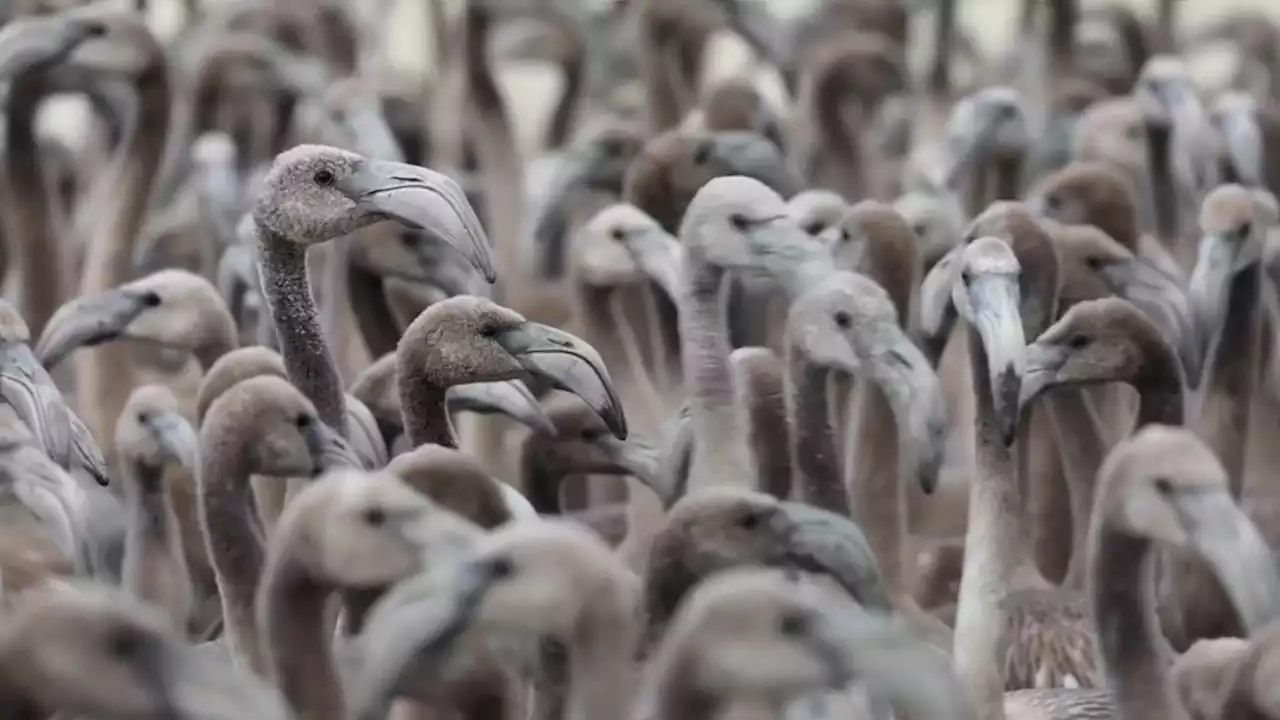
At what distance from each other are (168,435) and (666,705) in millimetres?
A: 1672

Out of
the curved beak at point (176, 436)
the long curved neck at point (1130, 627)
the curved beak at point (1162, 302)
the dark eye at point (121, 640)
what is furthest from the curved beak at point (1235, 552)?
the curved beak at point (176, 436)

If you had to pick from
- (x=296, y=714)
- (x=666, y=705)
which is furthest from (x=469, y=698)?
(x=666, y=705)

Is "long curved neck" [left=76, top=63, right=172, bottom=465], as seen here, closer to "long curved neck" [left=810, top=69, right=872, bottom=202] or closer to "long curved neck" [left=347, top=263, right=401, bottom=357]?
"long curved neck" [left=347, top=263, right=401, bottom=357]

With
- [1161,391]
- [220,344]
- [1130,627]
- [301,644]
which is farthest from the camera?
[220,344]

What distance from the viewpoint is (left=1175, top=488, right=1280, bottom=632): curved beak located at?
3115 mm

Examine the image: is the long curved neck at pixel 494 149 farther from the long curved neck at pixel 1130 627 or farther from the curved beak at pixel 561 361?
the long curved neck at pixel 1130 627

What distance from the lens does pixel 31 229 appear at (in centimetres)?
571

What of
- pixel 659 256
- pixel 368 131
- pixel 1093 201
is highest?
pixel 368 131

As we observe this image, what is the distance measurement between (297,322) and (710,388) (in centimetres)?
77

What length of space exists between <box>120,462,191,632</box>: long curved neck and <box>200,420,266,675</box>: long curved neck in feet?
2.01

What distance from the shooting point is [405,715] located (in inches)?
140

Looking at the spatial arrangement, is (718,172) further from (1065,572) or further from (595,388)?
(595,388)

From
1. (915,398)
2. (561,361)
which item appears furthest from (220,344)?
(915,398)

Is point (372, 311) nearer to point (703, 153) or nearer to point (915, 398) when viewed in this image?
point (703, 153)
